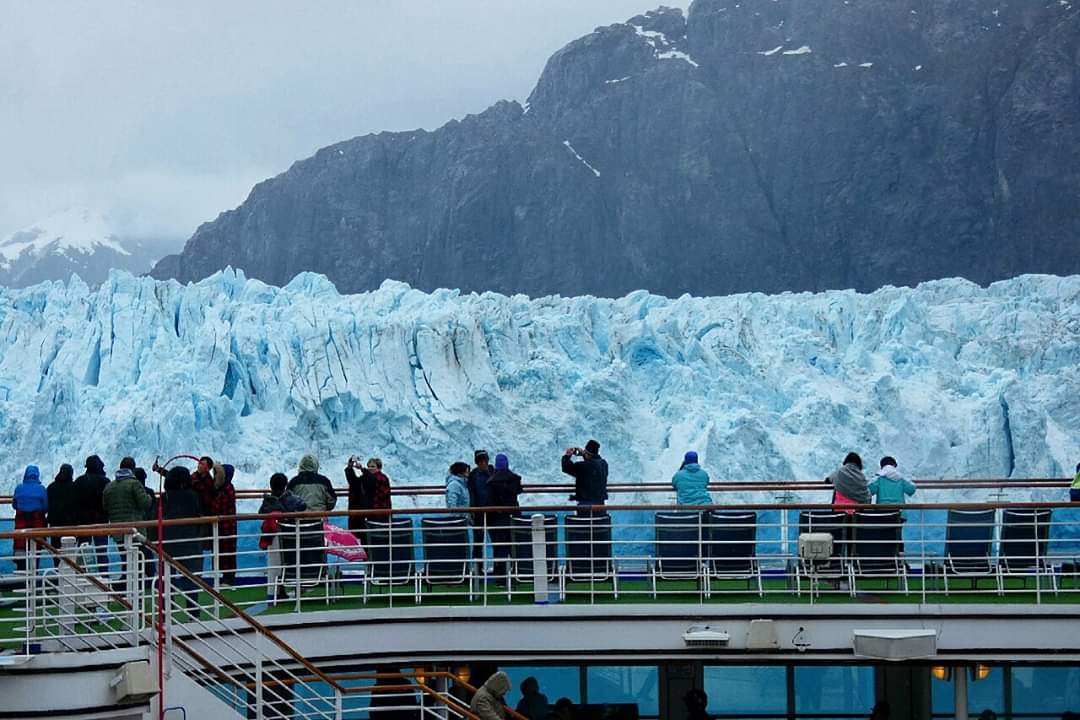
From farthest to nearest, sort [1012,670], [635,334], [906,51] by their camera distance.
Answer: [906,51] → [635,334] → [1012,670]

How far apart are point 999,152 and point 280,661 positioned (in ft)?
207

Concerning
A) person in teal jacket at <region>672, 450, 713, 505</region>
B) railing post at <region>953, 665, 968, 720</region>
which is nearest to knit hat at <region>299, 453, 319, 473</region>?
person in teal jacket at <region>672, 450, 713, 505</region>

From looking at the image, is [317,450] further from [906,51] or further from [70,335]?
[906,51]

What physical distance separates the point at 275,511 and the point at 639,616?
6.69 ft

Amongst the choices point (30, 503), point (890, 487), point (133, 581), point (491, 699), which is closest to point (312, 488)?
point (30, 503)

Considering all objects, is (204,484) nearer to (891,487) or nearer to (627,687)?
(627,687)

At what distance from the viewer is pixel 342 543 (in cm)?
752

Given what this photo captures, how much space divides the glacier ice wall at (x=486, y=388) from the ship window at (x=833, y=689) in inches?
574

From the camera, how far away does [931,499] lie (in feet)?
69.9

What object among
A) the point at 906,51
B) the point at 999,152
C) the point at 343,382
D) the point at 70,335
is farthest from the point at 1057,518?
the point at 906,51

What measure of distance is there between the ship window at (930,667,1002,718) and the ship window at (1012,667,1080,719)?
0.34 feet

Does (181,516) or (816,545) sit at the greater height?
A: (181,516)

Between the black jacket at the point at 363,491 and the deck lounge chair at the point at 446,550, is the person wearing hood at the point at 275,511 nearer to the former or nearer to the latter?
the black jacket at the point at 363,491

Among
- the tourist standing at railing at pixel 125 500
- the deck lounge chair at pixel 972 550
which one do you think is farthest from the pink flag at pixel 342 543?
the deck lounge chair at pixel 972 550
